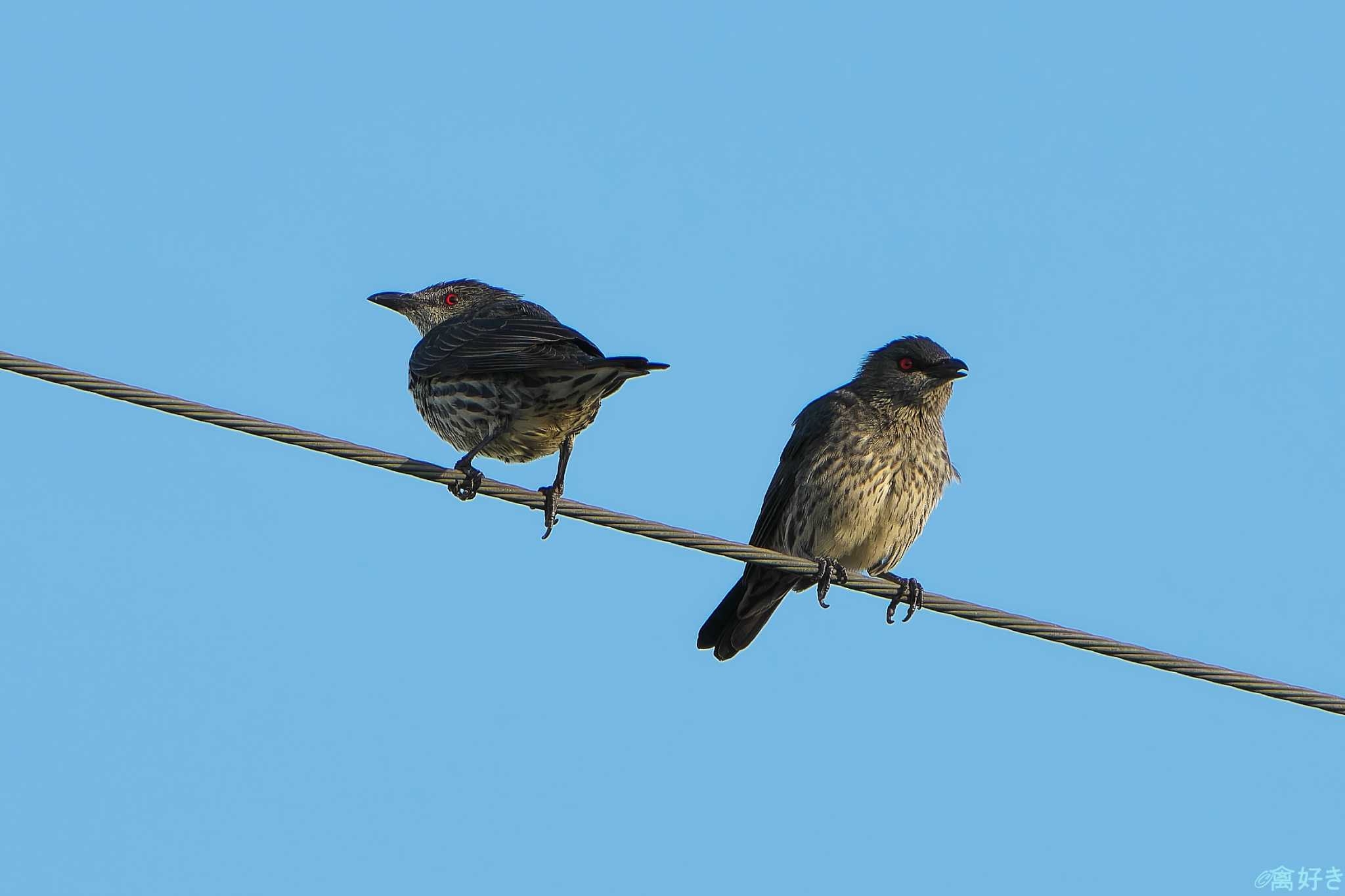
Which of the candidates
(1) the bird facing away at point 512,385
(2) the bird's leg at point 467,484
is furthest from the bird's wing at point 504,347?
(2) the bird's leg at point 467,484

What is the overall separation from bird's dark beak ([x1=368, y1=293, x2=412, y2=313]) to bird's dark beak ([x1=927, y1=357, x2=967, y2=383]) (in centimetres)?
370

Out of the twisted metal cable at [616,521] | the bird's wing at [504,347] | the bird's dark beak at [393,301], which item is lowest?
the twisted metal cable at [616,521]

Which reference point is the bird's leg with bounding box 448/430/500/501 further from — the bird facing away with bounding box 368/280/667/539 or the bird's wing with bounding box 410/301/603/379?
the bird's wing with bounding box 410/301/603/379

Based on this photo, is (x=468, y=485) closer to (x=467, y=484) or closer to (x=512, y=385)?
(x=467, y=484)

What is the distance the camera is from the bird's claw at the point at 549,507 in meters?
6.99

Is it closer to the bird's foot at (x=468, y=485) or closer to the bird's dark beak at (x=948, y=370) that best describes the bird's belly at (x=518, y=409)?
the bird's foot at (x=468, y=485)

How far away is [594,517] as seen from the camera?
22.1ft

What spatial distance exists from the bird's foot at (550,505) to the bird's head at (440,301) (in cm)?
286

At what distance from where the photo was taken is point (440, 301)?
1120cm

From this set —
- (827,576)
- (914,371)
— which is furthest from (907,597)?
(914,371)

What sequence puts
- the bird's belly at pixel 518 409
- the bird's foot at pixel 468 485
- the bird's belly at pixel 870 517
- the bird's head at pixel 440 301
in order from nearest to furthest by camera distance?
the bird's foot at pixel 468 485
the bird's belly at pixel 518 409
the bird's belly at pixel 870 517
the bird's head at pixel 440 301

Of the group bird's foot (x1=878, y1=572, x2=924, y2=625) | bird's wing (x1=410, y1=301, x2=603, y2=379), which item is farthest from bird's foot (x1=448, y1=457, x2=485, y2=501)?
bird's foot (x1=878, y1=572, x2=924, y2=625)

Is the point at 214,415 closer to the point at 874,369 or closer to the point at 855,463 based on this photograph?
the point at 855,463

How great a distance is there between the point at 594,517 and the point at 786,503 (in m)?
3.59
